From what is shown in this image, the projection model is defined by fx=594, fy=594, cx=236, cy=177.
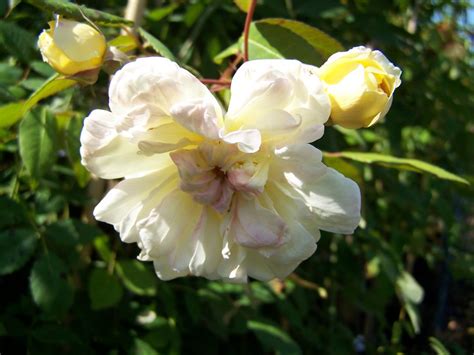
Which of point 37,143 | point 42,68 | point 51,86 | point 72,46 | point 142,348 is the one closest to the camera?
point 72,46

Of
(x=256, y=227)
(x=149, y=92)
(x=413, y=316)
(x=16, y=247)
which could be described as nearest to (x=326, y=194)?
(x=256, y=227)

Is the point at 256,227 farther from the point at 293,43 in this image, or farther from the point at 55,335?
the point at 55,335

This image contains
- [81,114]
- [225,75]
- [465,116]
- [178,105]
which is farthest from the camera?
[465,116]

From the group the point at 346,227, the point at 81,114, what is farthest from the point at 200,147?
the point at 81,114

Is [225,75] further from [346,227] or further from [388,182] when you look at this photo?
[388,182]

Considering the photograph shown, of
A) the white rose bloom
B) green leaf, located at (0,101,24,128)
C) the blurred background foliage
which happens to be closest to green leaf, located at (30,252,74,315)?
the blurred background foliage

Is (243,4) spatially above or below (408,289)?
above
